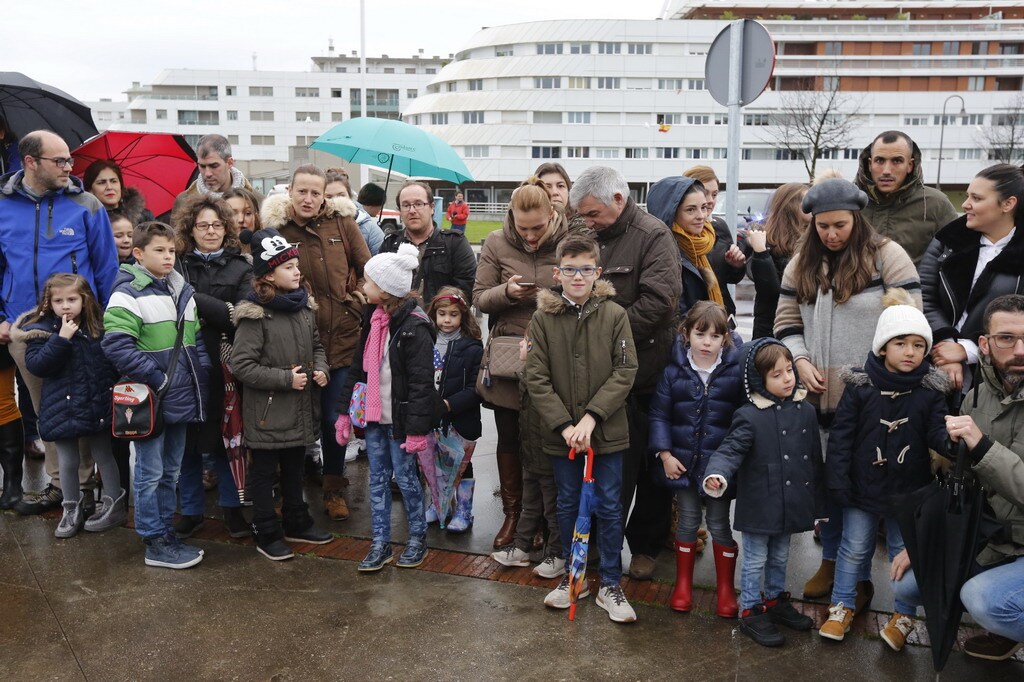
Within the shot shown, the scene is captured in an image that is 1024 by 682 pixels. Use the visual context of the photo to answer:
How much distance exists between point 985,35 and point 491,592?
9206 cm

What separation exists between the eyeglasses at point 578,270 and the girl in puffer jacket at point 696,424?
0.61 meters

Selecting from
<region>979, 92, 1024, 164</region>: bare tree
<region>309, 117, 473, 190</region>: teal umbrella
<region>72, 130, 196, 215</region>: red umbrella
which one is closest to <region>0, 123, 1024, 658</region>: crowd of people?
<region>72, 130, 196, 215</region>: red umbrella

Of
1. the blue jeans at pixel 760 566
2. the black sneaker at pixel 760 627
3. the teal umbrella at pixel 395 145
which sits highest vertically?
the teal umbrella at pixel 395 145

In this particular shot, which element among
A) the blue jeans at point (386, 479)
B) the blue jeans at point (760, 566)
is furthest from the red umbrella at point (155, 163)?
the blue jeans at point (760, 566)

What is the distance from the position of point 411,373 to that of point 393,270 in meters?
0.58

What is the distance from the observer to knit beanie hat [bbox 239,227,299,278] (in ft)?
15.1

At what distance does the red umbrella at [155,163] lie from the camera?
246 inches

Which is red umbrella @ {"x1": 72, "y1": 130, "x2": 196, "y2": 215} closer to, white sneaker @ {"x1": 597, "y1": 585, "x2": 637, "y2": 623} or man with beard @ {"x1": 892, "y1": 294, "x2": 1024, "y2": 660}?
white sneaker @ {"x1": 597, "y1": 585, "x2": 637, "y2": 623}

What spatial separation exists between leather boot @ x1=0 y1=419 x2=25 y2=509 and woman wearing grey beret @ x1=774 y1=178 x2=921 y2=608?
503 cm

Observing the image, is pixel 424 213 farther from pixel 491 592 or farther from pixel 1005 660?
pixel 1005 660

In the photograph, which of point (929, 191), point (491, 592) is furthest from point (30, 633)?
point (929, 191)

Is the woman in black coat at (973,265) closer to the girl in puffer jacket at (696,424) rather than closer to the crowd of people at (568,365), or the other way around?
the crowd of people at (568,365)

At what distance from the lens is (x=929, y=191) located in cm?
471

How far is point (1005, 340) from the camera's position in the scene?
3365mm
